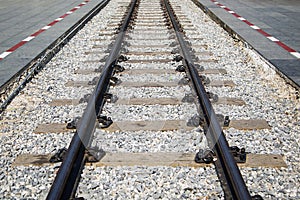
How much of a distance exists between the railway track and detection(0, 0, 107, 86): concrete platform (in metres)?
1.17

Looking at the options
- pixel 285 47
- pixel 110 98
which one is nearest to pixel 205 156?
pixel 110 98

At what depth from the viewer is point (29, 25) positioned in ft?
31.1

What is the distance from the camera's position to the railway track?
10.1ft

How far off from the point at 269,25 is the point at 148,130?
636 centimetres

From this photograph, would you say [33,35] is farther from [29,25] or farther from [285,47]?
[285,47]

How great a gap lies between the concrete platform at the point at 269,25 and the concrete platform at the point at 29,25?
160 inches

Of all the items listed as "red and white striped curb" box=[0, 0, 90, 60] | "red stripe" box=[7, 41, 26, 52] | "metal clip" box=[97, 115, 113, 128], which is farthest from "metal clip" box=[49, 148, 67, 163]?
"red stripe" box=[7, 41, 26, 52]

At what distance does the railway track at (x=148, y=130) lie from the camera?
10.1 ft

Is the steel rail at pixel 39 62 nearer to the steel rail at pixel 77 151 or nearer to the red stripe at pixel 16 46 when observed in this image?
the red stripe at pixel 16 46

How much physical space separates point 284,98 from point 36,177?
10.9 feet

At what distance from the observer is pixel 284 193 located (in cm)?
301

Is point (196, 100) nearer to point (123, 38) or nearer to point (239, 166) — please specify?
point (239, 166)

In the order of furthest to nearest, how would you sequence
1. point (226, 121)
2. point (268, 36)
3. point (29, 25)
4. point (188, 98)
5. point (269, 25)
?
point (29, 25)
point (269, 25)
point (268, 36)
point (188, 98)
point (226, 121)

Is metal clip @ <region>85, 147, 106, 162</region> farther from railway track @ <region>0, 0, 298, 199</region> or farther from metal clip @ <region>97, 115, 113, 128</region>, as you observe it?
metal clip @ <region>97, 115, 113, 128</region>
